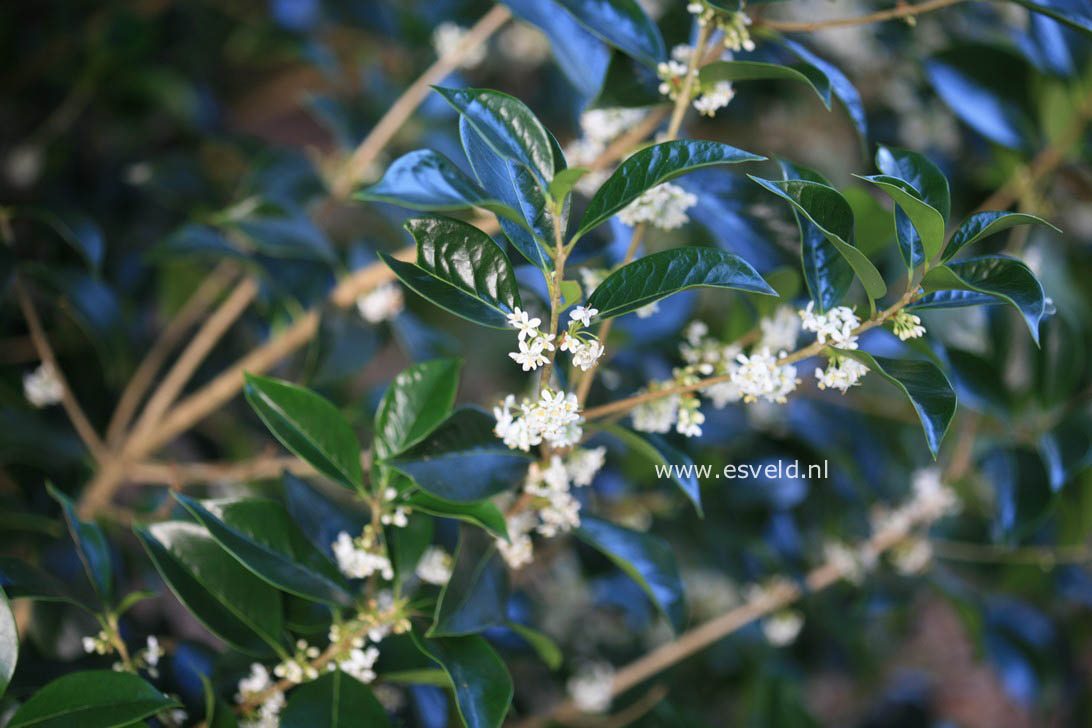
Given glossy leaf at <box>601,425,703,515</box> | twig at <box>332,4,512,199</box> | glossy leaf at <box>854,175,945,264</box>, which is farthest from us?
twig at <box>332,4,512,199</box>

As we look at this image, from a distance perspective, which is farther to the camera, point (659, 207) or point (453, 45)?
point (453, 45)

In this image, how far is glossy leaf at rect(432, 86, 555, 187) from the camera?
48 centimetres

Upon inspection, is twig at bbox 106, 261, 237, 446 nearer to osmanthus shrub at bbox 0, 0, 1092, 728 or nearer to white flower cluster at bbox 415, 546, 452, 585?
osmanthus shrub at bbox 0, 0, 1092, 728

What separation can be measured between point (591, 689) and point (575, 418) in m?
0.48

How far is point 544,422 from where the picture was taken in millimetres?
484

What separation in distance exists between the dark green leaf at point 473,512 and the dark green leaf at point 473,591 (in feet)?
0.14

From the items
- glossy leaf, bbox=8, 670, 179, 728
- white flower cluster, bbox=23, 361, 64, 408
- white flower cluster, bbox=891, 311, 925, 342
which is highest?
white flower cluster, bbox=891, 311, 925, 342

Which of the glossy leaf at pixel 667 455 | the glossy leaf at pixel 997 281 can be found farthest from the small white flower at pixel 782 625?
the glossy leaf at pixel 997 281

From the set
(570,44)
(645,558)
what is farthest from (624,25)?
(645,558)

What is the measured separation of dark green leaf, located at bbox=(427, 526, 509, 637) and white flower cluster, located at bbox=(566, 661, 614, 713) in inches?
11.7

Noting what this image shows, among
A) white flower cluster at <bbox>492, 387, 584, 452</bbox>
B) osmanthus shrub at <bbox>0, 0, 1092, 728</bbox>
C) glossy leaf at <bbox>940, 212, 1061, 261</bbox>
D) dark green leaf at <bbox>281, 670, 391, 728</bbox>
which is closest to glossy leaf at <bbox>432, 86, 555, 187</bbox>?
osmanthus shrub at <bbox>0, 0, 1092, 728</bbox>

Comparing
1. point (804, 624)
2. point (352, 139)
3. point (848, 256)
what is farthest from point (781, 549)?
point (352, 139)

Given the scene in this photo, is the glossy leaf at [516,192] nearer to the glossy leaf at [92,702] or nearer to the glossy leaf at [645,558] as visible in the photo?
the glossy leaf at [645,558]

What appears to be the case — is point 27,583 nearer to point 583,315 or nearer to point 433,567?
point 433,567
